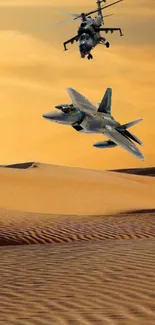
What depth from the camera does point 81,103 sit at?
2592 centimetres

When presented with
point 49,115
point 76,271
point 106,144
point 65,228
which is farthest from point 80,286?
point 106,144

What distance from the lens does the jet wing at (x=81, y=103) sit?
25.5 m

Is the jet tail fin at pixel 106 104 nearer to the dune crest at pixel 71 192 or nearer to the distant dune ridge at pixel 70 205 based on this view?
the distant dune ridge at pixel 70 205

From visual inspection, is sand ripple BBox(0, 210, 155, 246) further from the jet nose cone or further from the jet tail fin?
the jet tail fin

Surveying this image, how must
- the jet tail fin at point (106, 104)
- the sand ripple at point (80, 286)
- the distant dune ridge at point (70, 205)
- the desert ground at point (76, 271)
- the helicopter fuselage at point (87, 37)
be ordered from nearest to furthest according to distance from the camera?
the sand ripple at point (80, 286) → the desert ground at point (76, 271) → the distant dune ridge at point (70, 205) → the jet tail fin at point (106, 104) → the helicopter fuselage at point (87, 37)

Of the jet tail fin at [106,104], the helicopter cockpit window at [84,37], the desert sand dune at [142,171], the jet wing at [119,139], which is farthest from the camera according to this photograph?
the desert sand dune at [142,171]

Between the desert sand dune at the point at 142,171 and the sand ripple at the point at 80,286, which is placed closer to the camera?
the sand ripple at the point at 80,286

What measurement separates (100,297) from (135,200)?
95.5 feet

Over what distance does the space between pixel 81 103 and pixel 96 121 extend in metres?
0.84

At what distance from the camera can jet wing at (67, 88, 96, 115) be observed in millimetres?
25458

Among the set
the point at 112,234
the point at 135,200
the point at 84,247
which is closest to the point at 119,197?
the point at 135,200

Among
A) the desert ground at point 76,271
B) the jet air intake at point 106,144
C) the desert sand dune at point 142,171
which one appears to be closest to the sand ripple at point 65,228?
the desert ground at point 76,271

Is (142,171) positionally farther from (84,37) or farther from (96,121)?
(96,121)

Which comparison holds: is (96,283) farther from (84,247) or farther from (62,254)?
(84,247)
